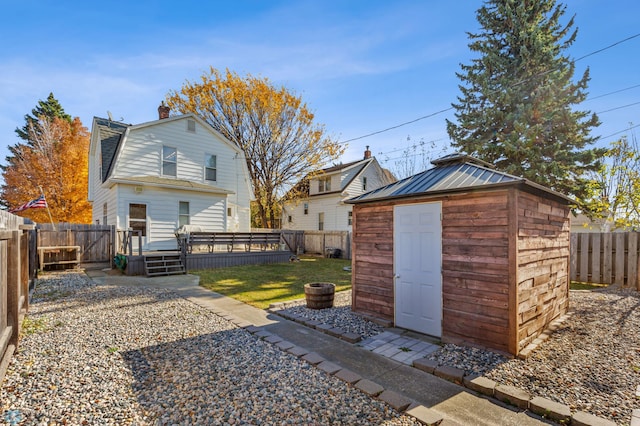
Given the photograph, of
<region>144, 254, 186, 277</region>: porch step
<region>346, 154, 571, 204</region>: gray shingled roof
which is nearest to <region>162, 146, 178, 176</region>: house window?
<region>144, 254, 186, 277</region>: porch step

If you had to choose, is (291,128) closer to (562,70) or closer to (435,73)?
(435,73)

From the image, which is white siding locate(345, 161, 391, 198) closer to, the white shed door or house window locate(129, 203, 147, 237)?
house window locate(129, 203, 147, 237)

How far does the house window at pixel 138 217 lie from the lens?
12353 mm

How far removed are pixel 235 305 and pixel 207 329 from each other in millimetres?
1627

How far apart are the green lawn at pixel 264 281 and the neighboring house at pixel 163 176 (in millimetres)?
3207

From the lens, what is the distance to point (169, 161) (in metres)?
13.8

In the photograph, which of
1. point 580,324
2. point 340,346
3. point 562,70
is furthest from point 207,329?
point 562,70

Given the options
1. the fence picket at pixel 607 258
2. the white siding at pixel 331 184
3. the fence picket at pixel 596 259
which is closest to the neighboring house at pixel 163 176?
the white siding at pixel 331 184

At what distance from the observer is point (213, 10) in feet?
27.0

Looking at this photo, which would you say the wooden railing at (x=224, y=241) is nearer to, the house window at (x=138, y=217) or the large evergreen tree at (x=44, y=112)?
the house window at (x=138, y=217)

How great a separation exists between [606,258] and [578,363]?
25.1 feet

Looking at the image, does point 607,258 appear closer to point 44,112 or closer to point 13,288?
point 13,288

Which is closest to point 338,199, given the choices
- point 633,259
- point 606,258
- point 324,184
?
point 324,184

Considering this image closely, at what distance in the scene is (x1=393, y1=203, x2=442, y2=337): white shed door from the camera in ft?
15.8
